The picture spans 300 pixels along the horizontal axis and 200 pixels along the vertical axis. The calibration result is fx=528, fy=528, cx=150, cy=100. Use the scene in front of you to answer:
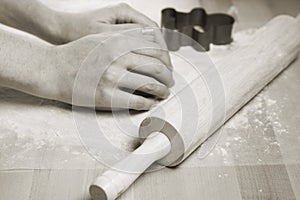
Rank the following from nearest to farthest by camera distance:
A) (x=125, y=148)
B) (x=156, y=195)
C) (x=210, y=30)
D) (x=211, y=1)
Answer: (x=156, y=195)
(x=125, y=148)
(x=210, y=30)
(x=211, y=1)

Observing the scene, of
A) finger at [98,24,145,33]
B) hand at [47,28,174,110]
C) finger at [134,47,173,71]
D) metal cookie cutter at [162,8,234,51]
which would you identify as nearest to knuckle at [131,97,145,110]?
hand at [47,28,174,110]

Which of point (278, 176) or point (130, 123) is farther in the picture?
point (130, 123)

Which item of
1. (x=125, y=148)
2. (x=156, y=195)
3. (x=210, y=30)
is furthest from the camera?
(x=210, y=30)

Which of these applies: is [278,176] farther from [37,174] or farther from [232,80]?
[37,174]

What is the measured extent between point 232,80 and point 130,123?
0.87 ft

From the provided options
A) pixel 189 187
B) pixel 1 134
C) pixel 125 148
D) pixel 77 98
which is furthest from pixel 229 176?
pixel 1 134

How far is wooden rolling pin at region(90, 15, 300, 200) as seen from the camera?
1.01 metres

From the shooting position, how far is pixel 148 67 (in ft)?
3.95

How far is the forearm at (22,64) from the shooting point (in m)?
1.17

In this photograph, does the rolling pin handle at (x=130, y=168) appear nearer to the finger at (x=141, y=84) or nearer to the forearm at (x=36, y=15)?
→ the finger at (x=141, y=84)

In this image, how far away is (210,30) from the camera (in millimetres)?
1511

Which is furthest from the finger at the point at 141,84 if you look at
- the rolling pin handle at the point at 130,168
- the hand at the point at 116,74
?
the rolling pin handle at the point at 130,168

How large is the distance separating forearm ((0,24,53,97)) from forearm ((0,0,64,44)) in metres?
0.15

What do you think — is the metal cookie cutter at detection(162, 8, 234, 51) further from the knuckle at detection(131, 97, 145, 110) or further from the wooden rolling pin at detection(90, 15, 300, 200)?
the knuckle at detection(131, 97, 145, 110)
